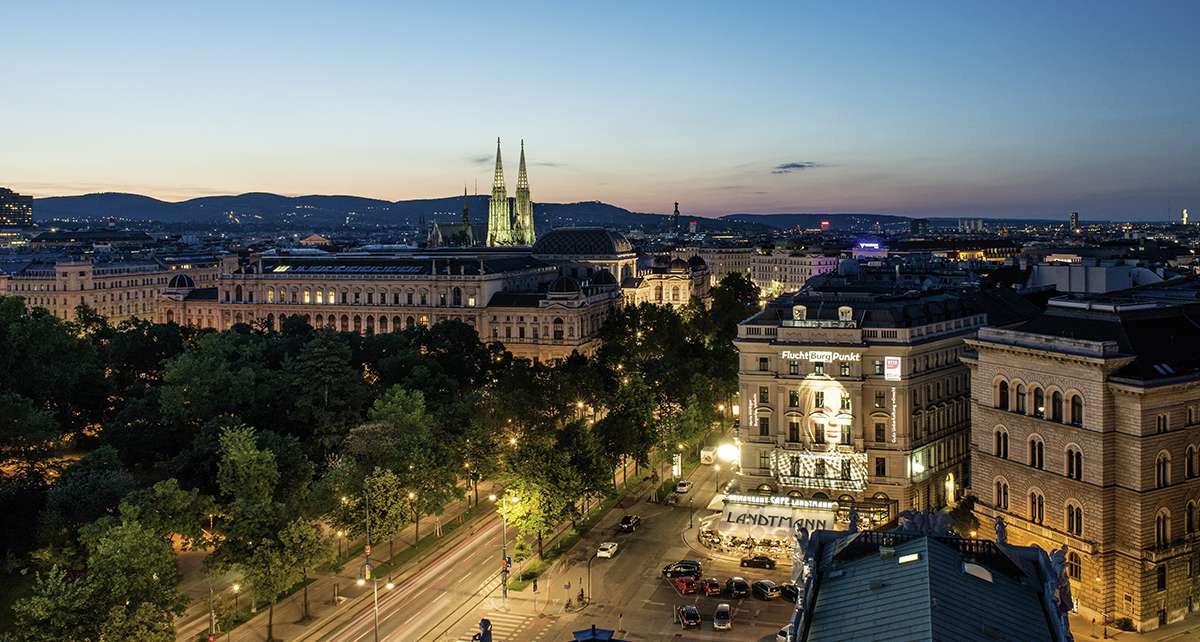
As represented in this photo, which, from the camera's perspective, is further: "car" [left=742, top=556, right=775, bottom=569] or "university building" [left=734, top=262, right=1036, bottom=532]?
"university building" [left=734, top=262, right=1036, bottom=532]

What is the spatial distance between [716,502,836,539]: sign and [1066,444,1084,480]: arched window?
57.7 feet

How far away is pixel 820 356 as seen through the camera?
79.1m

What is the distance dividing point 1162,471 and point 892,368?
23471 mm

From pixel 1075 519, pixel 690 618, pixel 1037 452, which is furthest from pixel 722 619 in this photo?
pixel 1037 452

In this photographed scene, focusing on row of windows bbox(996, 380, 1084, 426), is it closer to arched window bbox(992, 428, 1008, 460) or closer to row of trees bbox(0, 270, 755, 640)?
arched window bbox(992, 428, 1008, 460)

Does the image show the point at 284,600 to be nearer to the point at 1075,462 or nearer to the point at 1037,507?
the point at 1037,507

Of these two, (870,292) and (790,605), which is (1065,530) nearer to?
(790,605)

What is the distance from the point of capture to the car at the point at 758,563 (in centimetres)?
6938

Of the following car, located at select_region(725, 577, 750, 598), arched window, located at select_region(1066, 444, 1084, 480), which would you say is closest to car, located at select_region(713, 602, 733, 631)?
car, located at select_region(725, 577, 750, 598)

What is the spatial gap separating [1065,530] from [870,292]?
112 feet

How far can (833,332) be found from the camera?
79000mm

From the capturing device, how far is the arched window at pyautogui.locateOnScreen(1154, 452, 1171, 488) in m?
56.2

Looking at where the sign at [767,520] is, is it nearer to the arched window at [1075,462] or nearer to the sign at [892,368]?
the sign at [892,368]

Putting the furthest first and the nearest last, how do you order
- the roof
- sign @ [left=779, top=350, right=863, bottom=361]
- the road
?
1. sign @ [left=779, top=350, right=863, bottom=361]
2. the road
3. the roof
